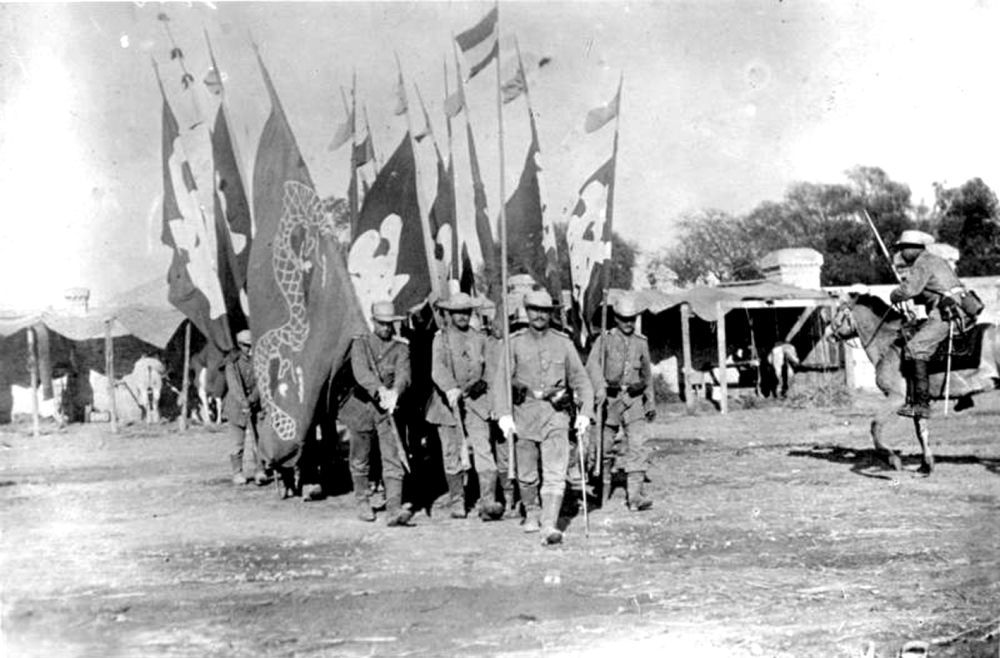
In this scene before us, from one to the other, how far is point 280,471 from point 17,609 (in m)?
3.84

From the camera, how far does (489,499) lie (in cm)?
805

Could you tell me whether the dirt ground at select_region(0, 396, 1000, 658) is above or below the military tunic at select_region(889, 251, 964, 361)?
below

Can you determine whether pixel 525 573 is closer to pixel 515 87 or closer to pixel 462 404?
pixel 462 404

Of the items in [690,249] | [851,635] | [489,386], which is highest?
[690,249]

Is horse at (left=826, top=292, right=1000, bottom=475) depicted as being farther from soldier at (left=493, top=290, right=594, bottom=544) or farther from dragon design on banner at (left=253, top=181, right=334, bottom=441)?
dragon design on banner at (left=253, top=181, right=334, bottom=441)

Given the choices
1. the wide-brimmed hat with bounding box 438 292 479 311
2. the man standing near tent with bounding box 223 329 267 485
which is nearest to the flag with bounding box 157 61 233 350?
the man standing near tent with bounding box 223 329 267 485

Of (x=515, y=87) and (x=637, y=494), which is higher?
(x=515, y=87)

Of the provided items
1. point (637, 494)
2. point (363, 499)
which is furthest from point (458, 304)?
point (637, 494)

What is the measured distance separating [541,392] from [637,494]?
72.3 inches

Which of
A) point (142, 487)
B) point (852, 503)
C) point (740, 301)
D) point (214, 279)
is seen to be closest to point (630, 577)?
point (852, 503)

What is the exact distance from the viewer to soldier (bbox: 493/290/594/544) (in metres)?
7.29

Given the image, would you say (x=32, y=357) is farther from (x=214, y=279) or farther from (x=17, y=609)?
(x=17, y=609)

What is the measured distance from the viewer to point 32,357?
18.2m

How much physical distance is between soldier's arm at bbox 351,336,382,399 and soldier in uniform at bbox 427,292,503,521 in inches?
20.4
